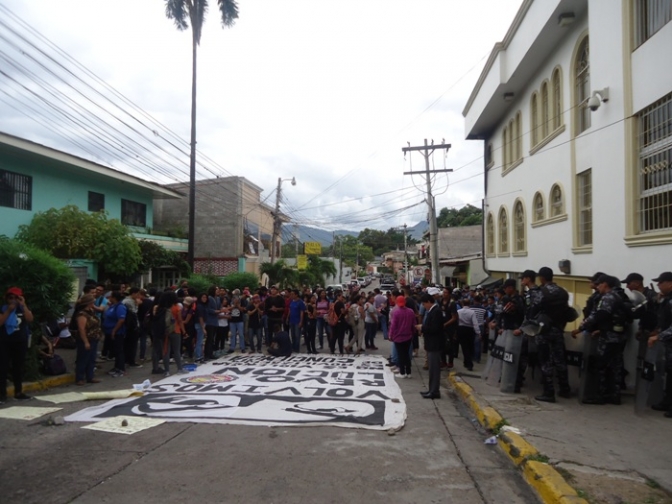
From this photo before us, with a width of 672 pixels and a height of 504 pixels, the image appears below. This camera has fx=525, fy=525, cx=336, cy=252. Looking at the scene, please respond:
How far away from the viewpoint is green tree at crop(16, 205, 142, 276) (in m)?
17.8

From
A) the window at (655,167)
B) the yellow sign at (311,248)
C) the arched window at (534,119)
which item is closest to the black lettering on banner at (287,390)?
the window at (655,167)

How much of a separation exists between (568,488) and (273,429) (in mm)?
3479

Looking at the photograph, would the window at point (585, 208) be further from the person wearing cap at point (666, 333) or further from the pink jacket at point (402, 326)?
the person wearing cap at point (666, 333)

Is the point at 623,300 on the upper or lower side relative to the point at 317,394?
upper

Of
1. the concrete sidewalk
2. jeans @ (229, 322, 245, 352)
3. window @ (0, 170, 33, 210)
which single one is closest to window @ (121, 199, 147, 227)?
window @ (0, 170, 33, 210)

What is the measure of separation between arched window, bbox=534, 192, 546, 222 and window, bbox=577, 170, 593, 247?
2.92 m

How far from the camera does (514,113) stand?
18891mm

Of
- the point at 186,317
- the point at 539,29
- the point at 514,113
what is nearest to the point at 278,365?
the point at 186,317

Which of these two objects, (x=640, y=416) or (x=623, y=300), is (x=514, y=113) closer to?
(x=623, y=300)

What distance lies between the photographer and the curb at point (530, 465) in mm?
4385

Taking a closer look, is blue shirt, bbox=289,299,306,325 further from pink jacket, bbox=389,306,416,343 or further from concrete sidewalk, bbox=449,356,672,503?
concrete sidewalk, bbox=449,356,672,503

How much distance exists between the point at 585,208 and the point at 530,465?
931 centimetres

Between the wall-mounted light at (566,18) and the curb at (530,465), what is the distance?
32.1 ft

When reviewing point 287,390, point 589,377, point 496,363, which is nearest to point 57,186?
point 287,390
